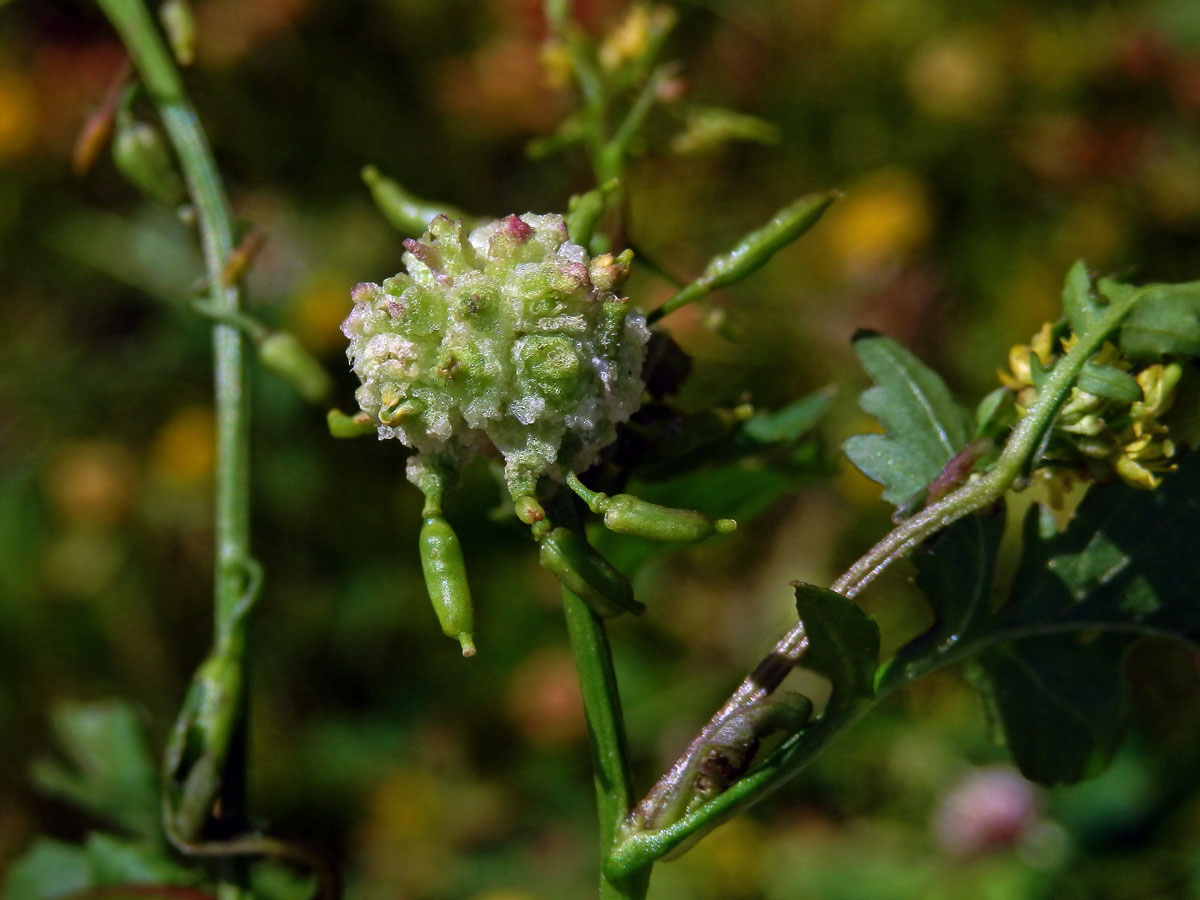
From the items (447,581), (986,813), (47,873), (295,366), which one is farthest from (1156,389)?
(986,813)

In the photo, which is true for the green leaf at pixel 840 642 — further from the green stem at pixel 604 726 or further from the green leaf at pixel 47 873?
the green leaf at pixel 47 873

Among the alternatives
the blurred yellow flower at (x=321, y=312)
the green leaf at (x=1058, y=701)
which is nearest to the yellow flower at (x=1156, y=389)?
the green leaf at (x=1058, y=701)

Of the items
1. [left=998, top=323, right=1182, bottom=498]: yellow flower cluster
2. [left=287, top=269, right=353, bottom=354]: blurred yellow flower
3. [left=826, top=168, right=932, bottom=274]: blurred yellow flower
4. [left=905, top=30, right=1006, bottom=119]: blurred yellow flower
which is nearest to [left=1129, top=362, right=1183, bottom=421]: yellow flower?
[left=998, top=323, right=1182, bottom=498]: yellow flower cluster

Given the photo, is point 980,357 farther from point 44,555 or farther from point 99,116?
point 44,555

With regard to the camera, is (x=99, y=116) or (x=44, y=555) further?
(x=44, y=555)

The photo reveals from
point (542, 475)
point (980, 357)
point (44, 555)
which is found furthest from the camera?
point (44, 555)

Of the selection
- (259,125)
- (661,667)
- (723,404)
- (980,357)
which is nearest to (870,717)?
(661,667)
